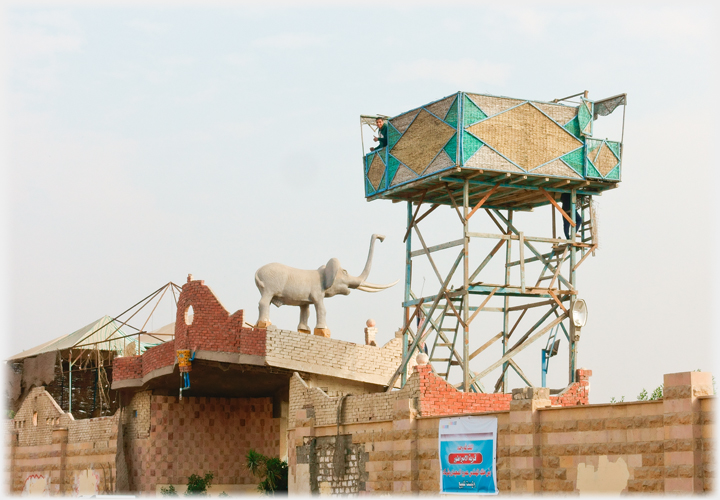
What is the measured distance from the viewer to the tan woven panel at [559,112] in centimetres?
2769

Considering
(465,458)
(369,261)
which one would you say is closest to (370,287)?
(369,261)

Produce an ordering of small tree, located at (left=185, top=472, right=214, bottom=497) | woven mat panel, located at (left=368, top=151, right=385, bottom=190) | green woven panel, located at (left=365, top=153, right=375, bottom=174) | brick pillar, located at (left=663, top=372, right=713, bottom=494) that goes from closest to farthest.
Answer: brick pillar, located at (left=663, top=372, right=713, bottom=494)
woven mat panel, located at (left=368, top=151, right=385, bottom=190)
green woven panel, located at (left=365, top=153, right=375, bottom=174)
small tree, located at (left=185, top=472, right=214, bottom=497)

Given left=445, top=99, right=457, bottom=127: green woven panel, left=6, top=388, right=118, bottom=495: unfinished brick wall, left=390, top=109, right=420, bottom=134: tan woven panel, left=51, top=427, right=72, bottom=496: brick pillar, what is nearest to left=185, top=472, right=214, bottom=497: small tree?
left=6, top=388, right=118, bottom=495: unfinished brick wall

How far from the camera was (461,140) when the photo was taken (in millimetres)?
26094

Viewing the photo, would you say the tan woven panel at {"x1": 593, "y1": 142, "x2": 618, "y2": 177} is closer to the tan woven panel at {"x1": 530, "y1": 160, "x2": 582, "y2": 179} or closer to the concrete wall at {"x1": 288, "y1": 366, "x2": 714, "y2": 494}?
the tan woven panel at {"x1": 530, "y1": 160, "x2": 582, "y2": 179}

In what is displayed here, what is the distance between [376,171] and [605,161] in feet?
21.8

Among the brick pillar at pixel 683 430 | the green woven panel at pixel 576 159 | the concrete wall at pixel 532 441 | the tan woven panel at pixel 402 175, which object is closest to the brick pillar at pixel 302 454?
the concrete wall at pixel 532 441

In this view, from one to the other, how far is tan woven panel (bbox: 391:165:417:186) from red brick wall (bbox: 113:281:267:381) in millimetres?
5702

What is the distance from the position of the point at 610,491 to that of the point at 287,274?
1427 centimetres

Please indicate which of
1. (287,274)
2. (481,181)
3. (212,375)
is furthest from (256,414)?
(481,181)

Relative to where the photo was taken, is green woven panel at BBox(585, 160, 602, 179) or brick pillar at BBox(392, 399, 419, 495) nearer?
brick pillar at BBox(392, 399, 419, 495)

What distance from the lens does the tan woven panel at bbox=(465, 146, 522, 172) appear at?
85.9 ft

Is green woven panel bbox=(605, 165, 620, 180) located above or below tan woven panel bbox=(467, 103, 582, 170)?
below

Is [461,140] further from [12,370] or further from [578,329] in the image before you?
[12,370]
